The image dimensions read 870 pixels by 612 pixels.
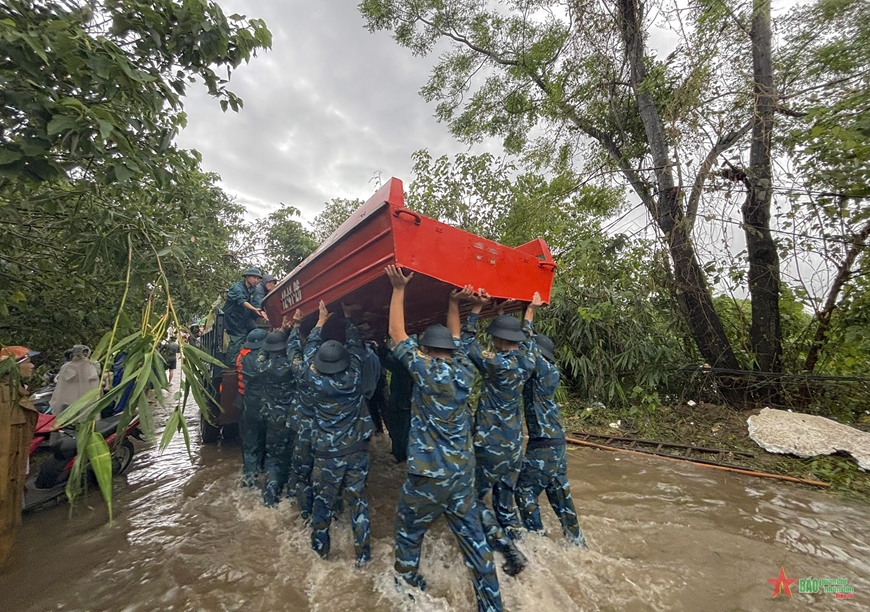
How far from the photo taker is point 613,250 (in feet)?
24.0

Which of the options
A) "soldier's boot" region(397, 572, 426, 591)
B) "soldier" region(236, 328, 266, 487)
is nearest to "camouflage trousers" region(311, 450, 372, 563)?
"soldier's boot" region(397, 572, 426, 591)

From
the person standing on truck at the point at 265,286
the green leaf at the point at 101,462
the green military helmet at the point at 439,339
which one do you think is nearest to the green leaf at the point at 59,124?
the green leaf at the point at 101,462

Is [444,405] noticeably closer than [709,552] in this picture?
Yes

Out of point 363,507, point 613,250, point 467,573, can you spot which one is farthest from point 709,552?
point 613,250

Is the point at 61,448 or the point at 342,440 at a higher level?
the point at 342,440

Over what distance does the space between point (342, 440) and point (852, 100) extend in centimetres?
535

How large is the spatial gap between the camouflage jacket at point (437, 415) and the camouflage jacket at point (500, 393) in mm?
372

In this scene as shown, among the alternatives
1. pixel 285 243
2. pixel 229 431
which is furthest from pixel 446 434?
pixel 285 243

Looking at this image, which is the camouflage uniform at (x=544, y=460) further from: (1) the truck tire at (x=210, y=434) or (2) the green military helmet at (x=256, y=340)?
(1) the truck tire at (x=210, y=434)

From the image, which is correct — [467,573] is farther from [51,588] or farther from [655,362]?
[655,362]

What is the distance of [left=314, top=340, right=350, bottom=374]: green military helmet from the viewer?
9.67 feet

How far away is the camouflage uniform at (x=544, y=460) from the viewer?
3.04 metres

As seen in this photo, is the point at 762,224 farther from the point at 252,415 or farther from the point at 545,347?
the point at 252,415

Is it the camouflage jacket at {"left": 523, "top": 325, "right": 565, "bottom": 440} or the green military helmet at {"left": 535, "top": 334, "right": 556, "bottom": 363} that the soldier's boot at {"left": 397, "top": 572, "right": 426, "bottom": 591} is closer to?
the camouflage jacket at {"left": 523, "top": 325, "right": 565, "bottom": 440}
